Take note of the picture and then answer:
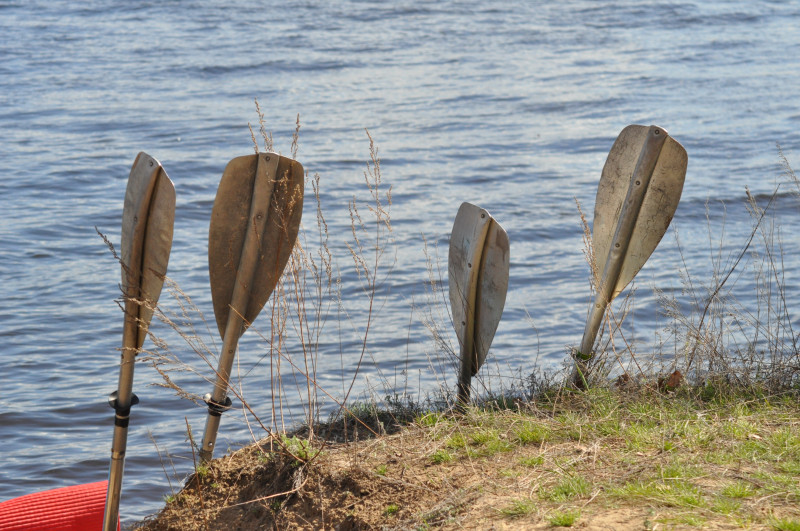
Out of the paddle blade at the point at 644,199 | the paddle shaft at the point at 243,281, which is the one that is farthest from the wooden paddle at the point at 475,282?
the paddle shaft at the point at 243,281

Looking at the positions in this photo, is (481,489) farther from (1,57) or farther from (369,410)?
(1,57)

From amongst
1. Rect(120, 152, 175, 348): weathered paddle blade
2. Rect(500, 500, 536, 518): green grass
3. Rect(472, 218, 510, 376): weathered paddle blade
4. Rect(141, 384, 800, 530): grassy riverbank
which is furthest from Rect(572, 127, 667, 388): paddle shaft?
Rect(120, 152, 175, 348): weathered paddle blade

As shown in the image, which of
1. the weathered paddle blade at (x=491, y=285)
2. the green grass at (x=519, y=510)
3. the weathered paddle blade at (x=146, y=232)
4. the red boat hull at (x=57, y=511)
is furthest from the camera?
the weathered paddle blade at (x=491, y=285)

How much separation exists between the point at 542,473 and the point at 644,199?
1.86m

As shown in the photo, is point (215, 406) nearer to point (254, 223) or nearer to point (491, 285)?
point (254, 223)

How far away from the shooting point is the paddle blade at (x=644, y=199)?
4.79m

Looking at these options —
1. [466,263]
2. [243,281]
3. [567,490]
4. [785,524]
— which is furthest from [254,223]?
[785,524]

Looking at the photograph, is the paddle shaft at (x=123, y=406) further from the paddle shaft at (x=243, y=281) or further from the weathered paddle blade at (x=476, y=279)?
the weathered paddle blade at (x=476, y=279)

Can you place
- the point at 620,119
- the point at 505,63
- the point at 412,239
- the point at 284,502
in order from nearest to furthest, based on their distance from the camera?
the point at 284,502
the point at 412,239
the point at 620,119
the point at 505,63

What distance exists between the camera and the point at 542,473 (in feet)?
11.8

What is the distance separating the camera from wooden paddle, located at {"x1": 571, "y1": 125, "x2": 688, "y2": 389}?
479cm

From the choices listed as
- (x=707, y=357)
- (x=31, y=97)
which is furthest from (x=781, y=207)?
(x=31, y=97)

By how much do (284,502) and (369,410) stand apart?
139cm

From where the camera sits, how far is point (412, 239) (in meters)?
9.66
